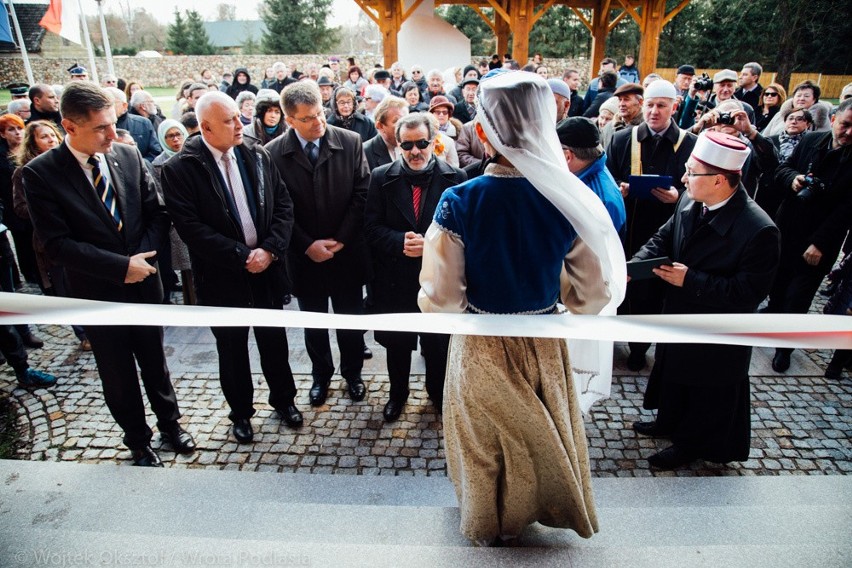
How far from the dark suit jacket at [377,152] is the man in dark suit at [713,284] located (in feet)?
7.55

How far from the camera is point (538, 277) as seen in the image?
2.16m

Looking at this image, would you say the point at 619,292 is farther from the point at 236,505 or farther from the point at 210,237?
the point at 210,237

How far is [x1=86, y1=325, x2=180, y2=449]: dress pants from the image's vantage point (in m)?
3.12

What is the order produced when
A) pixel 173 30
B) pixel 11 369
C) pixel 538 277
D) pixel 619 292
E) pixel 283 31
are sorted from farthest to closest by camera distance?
pixel 173 30 → pixel 283 31 → pixel 11 369 → pixel 619 292 → pixel 538 277

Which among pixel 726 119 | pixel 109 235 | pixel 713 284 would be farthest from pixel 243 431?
pixel 726 119

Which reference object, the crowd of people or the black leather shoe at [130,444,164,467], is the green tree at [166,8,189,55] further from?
the black leather shoe at [130,444,164,467]

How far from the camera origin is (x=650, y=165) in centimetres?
445

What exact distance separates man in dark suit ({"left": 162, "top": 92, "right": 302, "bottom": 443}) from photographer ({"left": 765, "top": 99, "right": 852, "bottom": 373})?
398cm

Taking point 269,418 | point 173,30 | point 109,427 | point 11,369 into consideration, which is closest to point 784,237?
point 269,418

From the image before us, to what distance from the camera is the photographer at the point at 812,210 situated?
13.6 ft

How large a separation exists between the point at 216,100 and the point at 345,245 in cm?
128

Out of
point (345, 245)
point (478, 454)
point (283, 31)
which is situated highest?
point (283, 31)

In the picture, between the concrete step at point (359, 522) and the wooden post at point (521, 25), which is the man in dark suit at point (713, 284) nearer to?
the concrete step at point (359, 522)

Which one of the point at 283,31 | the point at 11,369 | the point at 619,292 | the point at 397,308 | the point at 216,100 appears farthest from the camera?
the point at 283,31
